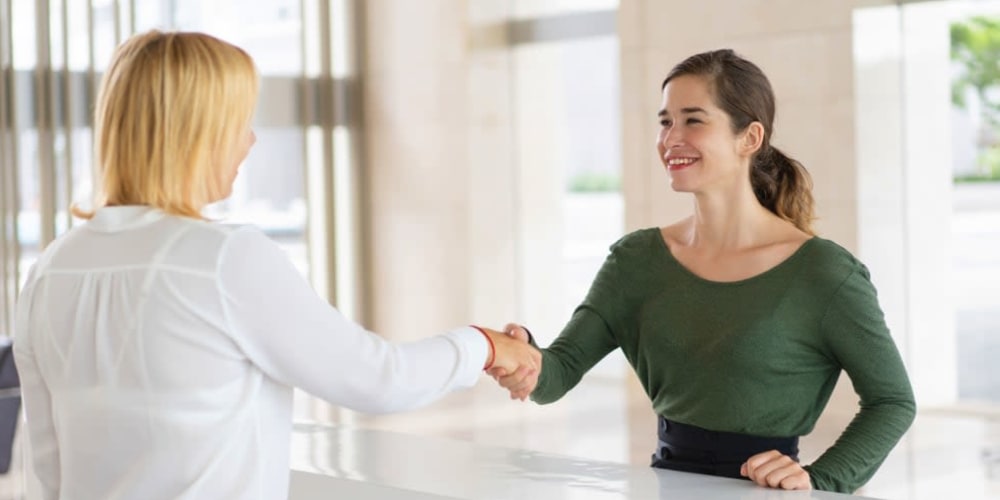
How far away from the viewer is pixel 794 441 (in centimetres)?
307

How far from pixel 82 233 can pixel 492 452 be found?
1204mm

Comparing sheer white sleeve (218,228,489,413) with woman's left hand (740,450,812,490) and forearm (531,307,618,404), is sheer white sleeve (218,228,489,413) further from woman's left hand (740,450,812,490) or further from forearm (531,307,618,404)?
forearm (531,307,618,404)

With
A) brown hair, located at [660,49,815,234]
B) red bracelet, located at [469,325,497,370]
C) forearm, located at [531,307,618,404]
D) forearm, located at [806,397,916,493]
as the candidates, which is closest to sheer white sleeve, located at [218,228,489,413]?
red bracelet, located at [469,325,497,370]

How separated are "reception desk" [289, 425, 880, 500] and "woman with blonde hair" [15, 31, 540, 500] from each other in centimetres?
60

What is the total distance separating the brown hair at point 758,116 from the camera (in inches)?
129

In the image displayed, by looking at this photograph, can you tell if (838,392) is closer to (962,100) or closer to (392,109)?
(962,100)

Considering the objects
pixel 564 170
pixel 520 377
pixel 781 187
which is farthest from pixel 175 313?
pixel 564 170

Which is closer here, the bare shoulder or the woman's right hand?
the woman's right hand

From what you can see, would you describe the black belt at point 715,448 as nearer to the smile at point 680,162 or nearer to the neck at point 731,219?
the neck at point 731,219

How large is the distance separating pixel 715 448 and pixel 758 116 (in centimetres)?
80

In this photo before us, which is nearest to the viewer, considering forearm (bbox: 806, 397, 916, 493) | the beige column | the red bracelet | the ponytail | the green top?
the red bracelet

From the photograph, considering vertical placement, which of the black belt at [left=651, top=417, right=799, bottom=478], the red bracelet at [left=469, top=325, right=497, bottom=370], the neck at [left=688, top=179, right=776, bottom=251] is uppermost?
A: the neck at [left=688, top=179, right=776, bottom=251]

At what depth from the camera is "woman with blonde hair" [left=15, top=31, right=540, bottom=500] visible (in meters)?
1.98

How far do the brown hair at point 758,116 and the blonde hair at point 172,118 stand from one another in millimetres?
1505
